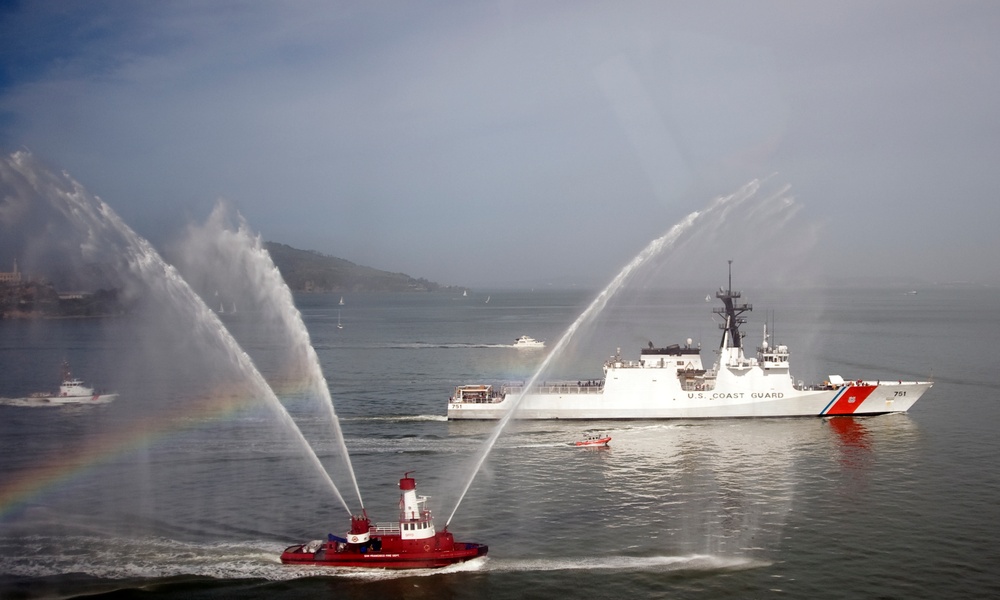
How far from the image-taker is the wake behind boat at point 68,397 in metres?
63.2

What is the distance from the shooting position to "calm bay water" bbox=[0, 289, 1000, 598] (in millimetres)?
26953

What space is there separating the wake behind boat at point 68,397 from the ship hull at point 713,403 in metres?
32.0

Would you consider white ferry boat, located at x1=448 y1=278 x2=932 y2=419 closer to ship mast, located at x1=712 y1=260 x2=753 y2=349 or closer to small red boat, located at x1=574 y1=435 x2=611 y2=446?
ship mast, located at x1=712 y1=260 x2=753 y2=349

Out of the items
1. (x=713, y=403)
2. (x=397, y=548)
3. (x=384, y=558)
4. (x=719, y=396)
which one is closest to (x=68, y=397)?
(x=384, y=558)

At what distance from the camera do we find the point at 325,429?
5431 centimetres

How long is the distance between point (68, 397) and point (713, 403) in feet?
176

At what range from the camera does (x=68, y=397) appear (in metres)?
63.9

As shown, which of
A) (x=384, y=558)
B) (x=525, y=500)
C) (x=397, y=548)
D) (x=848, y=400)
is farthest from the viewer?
(x=848, y=400)

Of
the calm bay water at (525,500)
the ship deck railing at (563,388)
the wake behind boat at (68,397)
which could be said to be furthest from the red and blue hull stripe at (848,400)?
the wake behind boat at (68,397)

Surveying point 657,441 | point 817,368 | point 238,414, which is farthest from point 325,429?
point 817,368

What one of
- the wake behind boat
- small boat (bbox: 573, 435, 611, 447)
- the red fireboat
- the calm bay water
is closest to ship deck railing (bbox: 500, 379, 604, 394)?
the calm bay water

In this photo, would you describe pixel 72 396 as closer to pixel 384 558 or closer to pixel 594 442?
pixel 594 442

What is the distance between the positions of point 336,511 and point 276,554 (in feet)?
18.4

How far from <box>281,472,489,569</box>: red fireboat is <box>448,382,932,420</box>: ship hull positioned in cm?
2824
